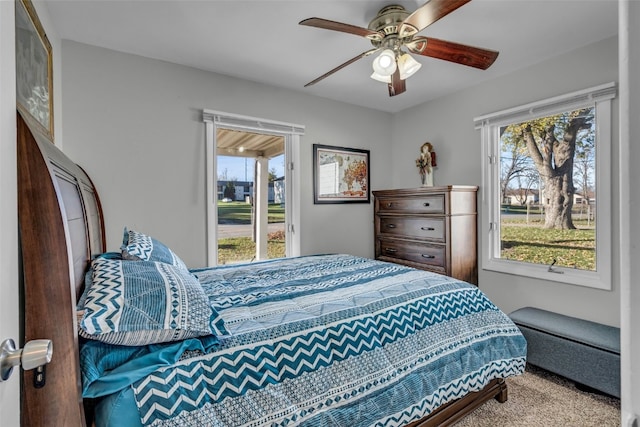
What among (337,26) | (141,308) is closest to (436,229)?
(337,26)

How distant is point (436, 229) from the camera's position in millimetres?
3127

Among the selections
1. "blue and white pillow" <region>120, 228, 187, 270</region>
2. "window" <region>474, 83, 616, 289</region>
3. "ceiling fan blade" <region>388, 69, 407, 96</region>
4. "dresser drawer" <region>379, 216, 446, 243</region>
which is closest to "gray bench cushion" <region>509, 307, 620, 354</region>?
"window" <region>474, 83, 616, 289</region>

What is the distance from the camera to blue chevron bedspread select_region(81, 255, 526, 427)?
102 centimetres

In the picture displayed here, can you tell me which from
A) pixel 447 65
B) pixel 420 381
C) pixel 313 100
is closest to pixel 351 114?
pixel 313 100

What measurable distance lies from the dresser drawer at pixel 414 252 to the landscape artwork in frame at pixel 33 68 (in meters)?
3.11

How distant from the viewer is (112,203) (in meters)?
2.52

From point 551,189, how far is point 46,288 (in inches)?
136

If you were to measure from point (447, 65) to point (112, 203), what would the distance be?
309 cm

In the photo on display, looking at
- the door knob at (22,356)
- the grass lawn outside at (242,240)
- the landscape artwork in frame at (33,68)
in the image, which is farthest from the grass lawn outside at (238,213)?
the door knob at (22,356)

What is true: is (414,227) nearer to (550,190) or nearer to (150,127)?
(550,190)

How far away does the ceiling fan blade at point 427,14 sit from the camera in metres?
1.51

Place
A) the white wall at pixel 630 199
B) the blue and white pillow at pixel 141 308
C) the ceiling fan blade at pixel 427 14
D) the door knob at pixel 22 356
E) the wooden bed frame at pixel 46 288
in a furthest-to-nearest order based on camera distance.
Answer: the ceiling fan blade at pixel 427 14 → the blue and white pillow at pixel 141 308 → the wooden bed frame at pixel 46 288 → the door knob at pixel 22 356 → the white wall at pixel 630 199

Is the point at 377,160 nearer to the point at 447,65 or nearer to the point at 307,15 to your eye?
the point at 447,65

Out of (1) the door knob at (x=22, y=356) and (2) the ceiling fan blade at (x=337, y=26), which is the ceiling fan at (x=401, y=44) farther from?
(1) the door knob at (x=22, y=356)
